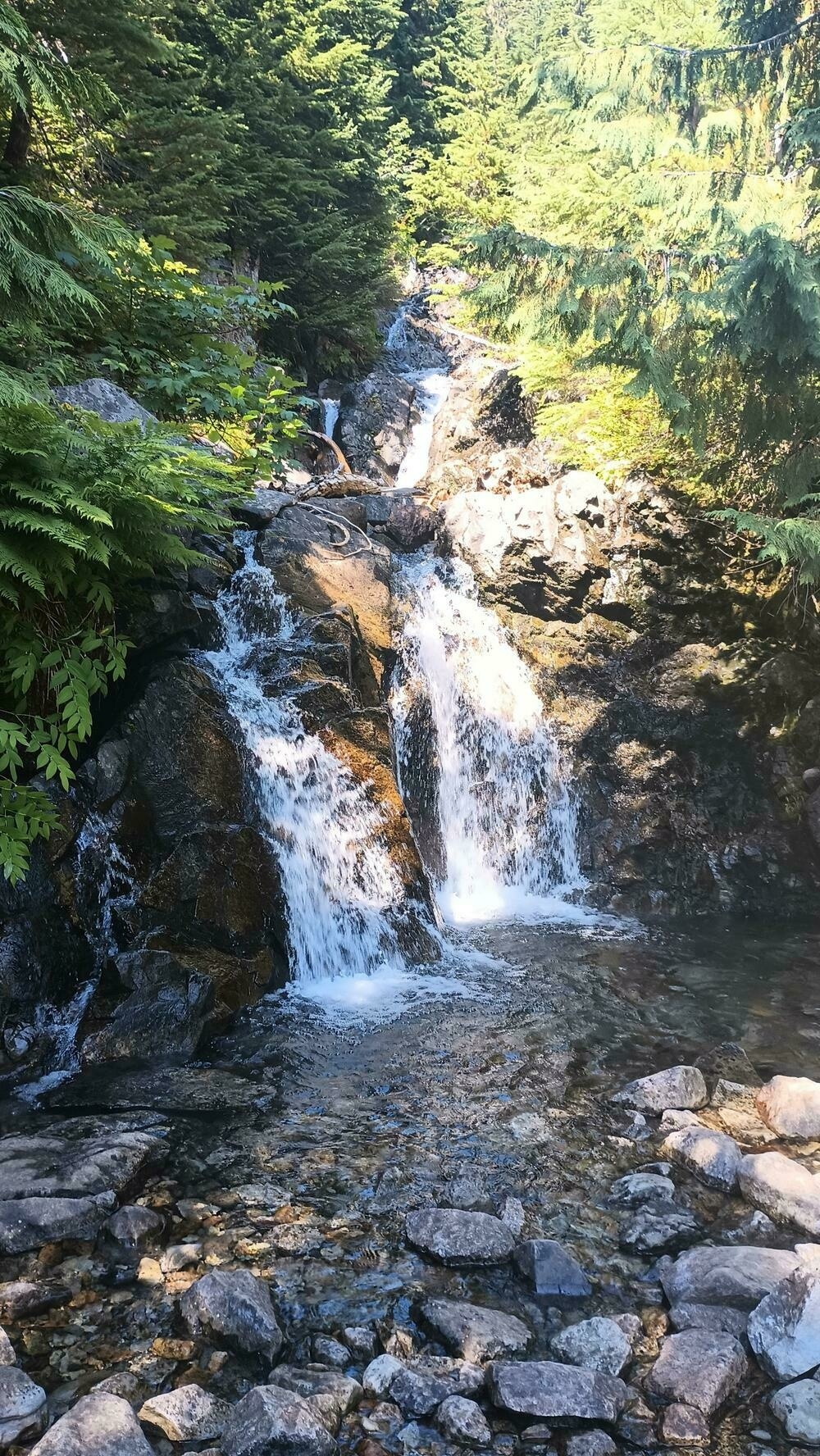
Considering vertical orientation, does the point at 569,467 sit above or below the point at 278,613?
above

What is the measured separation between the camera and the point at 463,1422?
2688mm

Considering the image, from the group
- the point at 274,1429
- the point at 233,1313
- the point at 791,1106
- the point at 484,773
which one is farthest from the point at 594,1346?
the point at 484,773

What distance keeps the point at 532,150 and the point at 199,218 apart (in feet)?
47.3

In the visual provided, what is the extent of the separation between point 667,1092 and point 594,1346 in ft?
6.87

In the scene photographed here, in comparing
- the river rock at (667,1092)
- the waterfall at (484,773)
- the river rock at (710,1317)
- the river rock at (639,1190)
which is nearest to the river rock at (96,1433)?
the river rock at (710,1317)

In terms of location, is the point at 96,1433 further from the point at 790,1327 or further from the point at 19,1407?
the point at 790,1327

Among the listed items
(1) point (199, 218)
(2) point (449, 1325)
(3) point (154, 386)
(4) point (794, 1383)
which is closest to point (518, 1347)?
(2) point (449, 1325)

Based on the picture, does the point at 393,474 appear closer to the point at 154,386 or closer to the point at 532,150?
the point at 154,386

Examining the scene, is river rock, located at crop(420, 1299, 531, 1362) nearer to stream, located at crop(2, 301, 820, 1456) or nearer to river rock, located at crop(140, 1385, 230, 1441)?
stream, located at crop(2, 301, 820, 1456)

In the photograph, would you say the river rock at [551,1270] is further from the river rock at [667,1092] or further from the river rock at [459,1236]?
the river rock at [667,1092]

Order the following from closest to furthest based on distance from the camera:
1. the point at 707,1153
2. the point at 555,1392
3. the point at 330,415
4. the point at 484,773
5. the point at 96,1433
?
1. the point at 96,1433
2. the point at 555,1392
3. the point at 707,1153
4. the point at 484,773
5. the point at 330,415

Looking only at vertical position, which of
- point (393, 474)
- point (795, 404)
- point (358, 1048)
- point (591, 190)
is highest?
point (591, 190)

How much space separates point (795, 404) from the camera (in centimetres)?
846

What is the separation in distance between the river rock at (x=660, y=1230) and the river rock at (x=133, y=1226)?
7.06 feet
